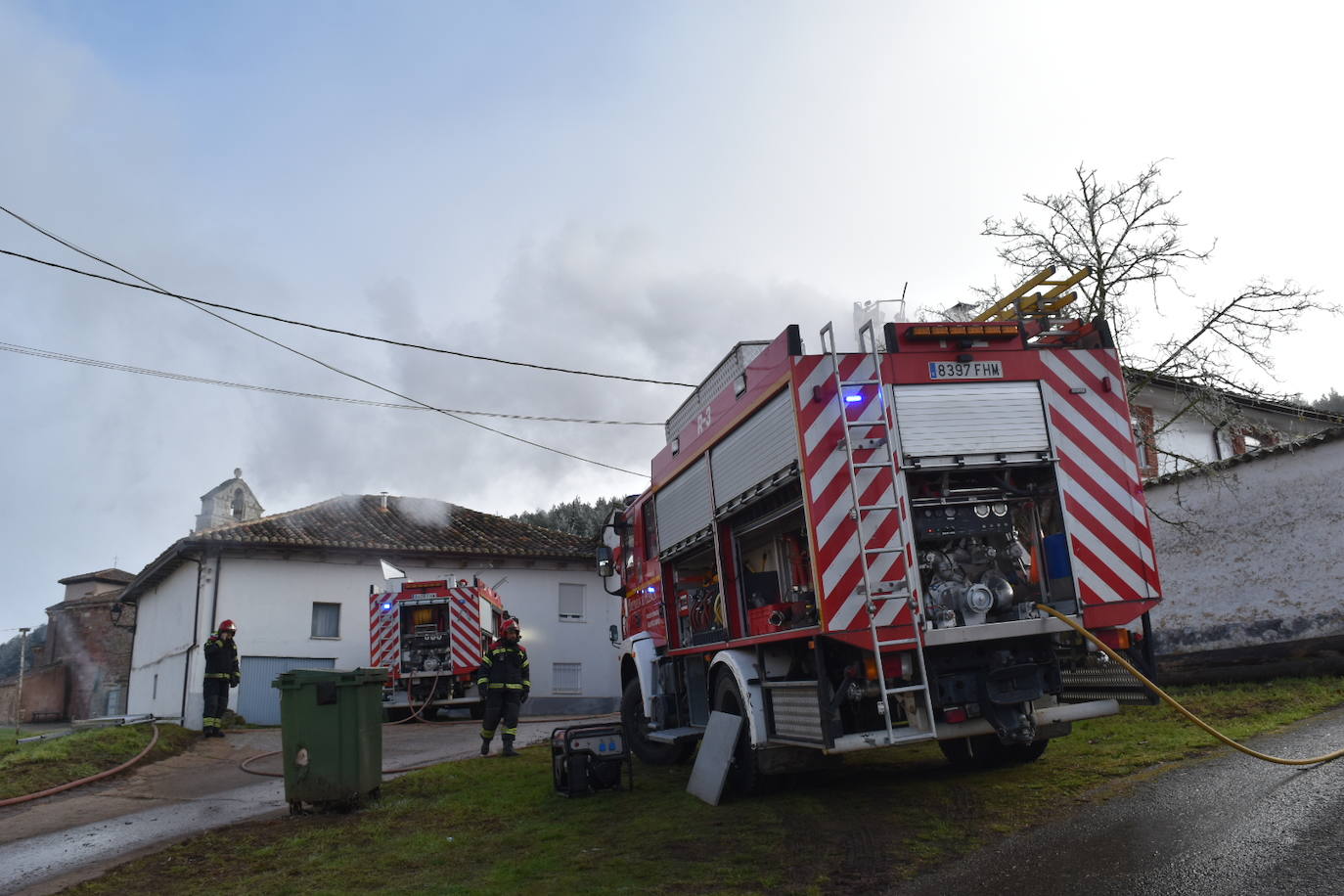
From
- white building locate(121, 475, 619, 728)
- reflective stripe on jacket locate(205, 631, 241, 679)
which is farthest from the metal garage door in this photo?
reflective stripe on jacket locate(205, 631, 241, 679)

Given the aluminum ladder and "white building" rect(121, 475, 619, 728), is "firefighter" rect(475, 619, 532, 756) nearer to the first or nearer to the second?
the aluminum ladder

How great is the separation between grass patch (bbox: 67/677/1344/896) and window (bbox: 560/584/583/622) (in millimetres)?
17846

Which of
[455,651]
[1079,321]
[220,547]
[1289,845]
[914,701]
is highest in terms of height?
[220,547]

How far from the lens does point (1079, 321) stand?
6629 millimetres

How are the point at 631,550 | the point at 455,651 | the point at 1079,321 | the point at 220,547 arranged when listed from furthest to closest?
the point at 220,547
the point at 455,651
the point at 631,550
the point at 1079,321

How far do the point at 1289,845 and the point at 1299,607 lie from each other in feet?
22.6

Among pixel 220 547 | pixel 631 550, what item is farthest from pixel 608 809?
pixel 220 547

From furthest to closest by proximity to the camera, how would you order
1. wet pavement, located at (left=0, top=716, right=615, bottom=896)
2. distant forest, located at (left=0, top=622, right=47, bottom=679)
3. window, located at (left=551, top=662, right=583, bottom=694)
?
distant forest, located at (left=0, top=622, right=47, bottom=679), window, located at (left=551, top=662, right=583, bottom=694), wet pavement, located at (left=0, top=716, right=615, bottom=896)

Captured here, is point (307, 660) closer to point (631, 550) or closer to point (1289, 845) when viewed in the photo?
point (631, 550)

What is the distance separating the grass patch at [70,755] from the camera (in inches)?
384

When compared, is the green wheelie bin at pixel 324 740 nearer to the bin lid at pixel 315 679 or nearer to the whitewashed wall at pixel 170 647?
the bin lid at pixel 315 679

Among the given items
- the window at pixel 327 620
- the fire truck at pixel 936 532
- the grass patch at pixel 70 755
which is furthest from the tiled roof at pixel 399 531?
the fire truck at pixel 936 532

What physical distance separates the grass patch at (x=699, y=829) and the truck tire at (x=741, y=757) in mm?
129

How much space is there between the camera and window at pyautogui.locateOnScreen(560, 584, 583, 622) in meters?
26.2
